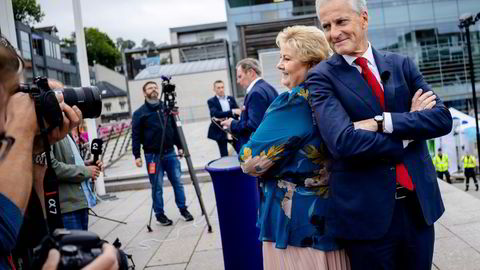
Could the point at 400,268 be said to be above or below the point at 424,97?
below

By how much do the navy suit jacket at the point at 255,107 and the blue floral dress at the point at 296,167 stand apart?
2234mm

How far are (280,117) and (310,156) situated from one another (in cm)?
22

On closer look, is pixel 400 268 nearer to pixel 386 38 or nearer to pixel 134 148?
pixel 134 148

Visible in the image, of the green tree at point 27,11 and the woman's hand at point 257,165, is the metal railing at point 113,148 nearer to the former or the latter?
the green tree at point 27,11

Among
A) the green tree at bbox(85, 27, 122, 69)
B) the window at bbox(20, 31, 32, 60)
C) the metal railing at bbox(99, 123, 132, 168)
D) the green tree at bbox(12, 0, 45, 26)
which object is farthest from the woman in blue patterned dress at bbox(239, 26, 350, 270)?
the green tree at bbox(85, 27, 122, 69)

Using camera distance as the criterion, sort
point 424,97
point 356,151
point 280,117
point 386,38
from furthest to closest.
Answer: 1. point 386,38
2. point 280,117
3. point 424,97
4. point 356,151

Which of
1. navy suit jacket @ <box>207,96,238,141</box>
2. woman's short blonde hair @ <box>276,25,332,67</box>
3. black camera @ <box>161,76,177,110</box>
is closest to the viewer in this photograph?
woman's short blonde hair @ <box>276,25,332,67</box>

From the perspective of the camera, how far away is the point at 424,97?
5.92ft

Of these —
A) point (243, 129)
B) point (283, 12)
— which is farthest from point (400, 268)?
point (283, 12)

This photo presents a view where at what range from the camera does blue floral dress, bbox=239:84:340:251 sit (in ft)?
6.35

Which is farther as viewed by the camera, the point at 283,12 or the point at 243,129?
the point at 283,12

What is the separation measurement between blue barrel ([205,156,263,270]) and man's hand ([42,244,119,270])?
88.8 inches

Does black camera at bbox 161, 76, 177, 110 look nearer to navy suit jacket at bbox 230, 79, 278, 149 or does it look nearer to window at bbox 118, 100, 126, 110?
navy suit jacket at bbox 230, 79, 278, 149

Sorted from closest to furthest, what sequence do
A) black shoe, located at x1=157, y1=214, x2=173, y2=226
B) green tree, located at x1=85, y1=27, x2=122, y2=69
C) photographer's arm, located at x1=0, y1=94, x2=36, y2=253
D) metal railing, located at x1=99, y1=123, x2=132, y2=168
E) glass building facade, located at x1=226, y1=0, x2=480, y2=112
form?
photographer's arm, located at x1=0, y1=94, x2=36, y2=253 < black shoe, located at x1=157, y1=214, x2=173, y2=226 < metal railing, located at x1=99, y1=123, x2=132, y2=168 < glass building facade, located at x1=226, y1=0, x2=480, y2=112 < green tree, located at x1=85, y1=27, x2=122, y2=69
